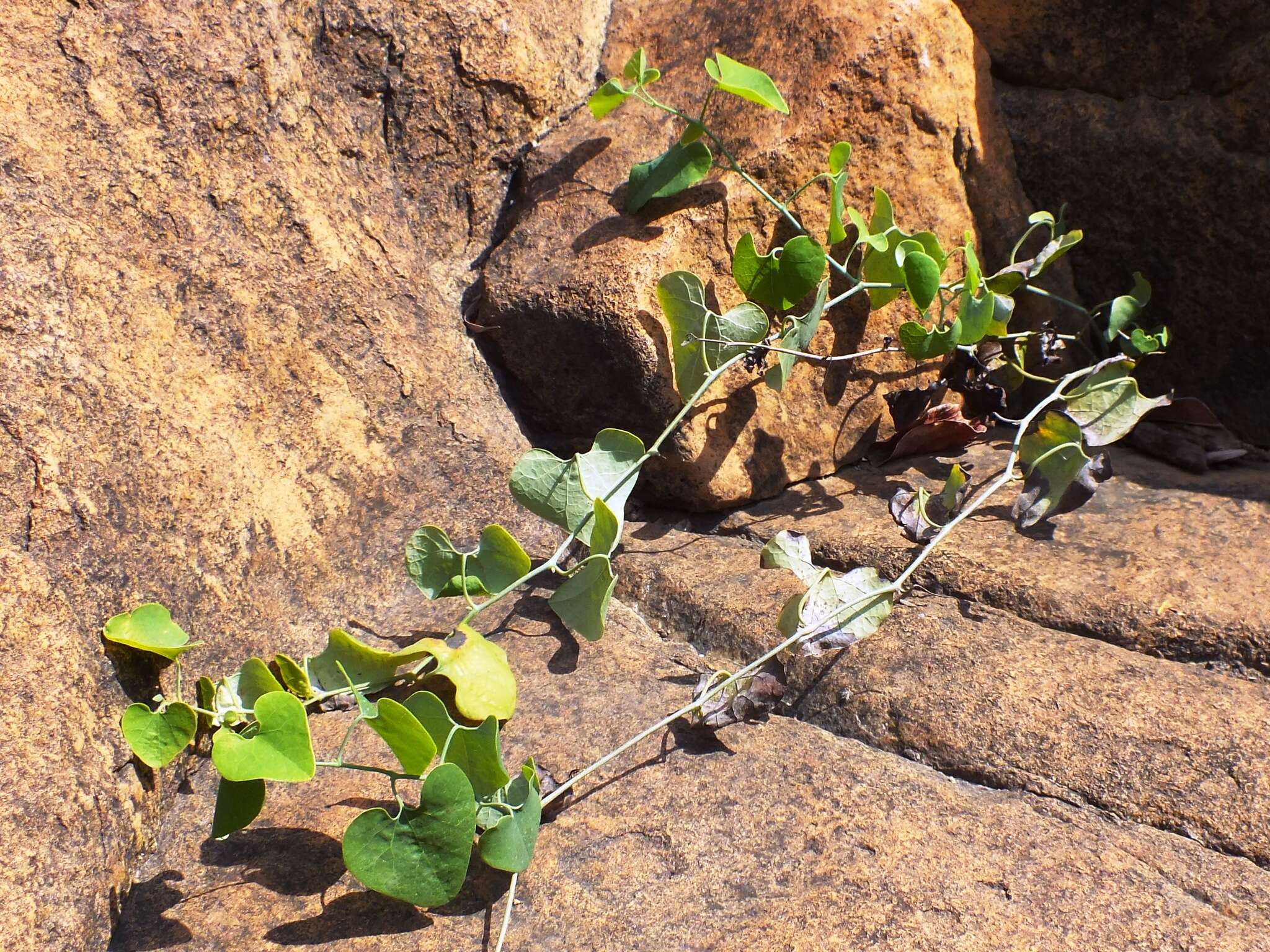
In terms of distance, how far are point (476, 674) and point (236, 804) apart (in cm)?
29

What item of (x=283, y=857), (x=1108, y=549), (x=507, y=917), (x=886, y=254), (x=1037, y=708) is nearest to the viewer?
(x=507, y=917)

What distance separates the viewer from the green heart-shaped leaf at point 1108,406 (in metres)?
1.58

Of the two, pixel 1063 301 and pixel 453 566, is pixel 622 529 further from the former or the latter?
pixel 1063 301

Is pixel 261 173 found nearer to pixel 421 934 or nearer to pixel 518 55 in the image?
pixel 518 55

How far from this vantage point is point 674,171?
5.30 feet

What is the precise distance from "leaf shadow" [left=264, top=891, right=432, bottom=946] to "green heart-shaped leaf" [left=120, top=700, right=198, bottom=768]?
22 centimetres

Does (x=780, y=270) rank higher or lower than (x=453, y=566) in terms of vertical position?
higher

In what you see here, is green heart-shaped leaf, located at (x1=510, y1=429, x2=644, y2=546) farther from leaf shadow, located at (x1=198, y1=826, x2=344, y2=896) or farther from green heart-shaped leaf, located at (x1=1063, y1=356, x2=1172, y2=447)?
green heart-shaped leaf, located at (x1=1063, y1=356, x2=1172, y2=447)

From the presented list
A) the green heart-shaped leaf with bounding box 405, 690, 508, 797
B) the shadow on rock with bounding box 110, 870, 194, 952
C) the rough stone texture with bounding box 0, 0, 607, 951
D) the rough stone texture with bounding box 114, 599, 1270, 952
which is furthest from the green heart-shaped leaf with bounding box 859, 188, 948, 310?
the shadow on rock with bounding box 110, 870, 194, 952

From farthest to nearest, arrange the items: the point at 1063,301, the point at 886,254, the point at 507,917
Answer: the point at 1063,301 < the point at 886,254 < the point at 507,917

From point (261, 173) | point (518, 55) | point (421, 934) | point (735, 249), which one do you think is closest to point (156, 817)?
point (421, 934)

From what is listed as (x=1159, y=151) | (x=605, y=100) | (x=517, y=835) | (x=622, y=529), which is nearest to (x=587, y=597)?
(x=622, y=529)

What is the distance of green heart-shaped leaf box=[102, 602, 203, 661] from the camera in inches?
41.8

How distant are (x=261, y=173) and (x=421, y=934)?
101cm
